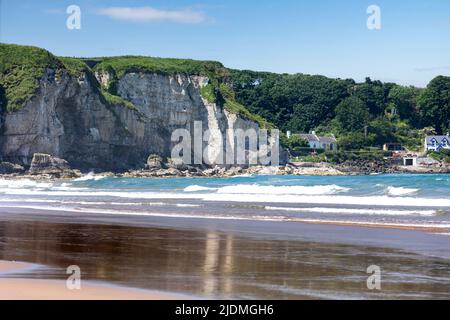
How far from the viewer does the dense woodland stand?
124 m

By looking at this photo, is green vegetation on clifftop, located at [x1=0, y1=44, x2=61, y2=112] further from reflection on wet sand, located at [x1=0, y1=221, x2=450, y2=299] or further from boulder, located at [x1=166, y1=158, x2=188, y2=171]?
reflection on wet sand, located at [x1=0, y1=221, x2=450, y2=299]

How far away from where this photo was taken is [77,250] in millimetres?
13602

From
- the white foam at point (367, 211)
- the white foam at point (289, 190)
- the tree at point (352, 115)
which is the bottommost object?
the white foam at point (289, 190)

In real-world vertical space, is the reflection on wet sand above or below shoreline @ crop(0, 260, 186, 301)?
below

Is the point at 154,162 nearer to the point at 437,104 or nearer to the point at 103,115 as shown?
the point at 103,115

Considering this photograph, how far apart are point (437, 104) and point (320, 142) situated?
23314mm

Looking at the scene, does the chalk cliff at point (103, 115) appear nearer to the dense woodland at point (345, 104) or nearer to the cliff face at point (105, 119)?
the cliff face at point (105, 119)

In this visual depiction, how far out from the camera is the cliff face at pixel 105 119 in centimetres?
8194

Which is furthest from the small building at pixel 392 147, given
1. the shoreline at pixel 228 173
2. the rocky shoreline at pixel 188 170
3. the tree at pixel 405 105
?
the tree at pixel 405 105

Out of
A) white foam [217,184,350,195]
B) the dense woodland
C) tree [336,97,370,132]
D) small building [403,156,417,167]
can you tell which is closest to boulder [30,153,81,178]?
white foam [217,184,350,195]

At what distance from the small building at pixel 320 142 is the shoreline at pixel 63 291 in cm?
10505

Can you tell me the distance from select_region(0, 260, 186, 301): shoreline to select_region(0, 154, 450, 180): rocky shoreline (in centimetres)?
6716
